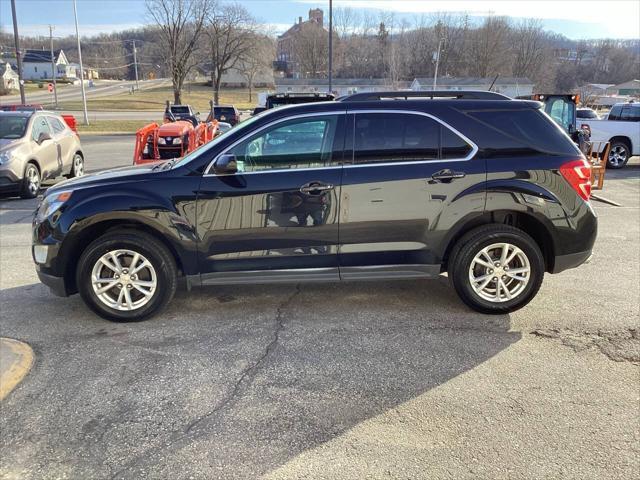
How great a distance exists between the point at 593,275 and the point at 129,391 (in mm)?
4764

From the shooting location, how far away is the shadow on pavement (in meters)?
2.68

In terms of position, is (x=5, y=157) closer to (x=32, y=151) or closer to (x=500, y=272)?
(x=32, y=151)

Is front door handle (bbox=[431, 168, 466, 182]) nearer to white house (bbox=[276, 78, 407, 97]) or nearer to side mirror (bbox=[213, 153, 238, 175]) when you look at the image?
side mirror (bbox=[213, 153, 238, 175])

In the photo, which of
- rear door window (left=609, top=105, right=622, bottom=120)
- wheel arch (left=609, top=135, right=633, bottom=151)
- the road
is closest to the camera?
wheel arch (left=609, top=135, right=633, bottom=151)

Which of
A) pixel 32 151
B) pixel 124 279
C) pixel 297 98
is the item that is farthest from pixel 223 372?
pixel 32 151

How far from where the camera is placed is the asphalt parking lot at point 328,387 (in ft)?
8.55

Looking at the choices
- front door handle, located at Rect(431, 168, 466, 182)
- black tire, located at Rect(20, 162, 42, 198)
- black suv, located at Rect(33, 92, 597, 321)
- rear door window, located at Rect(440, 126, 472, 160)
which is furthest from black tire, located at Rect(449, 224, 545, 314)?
black tire, located at Rect(20, 162, 42, 198)

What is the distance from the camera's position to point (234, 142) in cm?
416

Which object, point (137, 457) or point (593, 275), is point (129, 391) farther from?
point (593, 275)

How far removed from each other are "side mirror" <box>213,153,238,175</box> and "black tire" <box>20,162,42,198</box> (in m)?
7.40

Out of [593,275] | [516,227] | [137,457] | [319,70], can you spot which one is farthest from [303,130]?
[319,70]

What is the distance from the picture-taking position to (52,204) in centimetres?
423

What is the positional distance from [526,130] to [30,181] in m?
9.31

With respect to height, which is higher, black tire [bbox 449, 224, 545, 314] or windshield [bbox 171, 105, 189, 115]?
windshield [bbox 171, 105, 189, 115]
